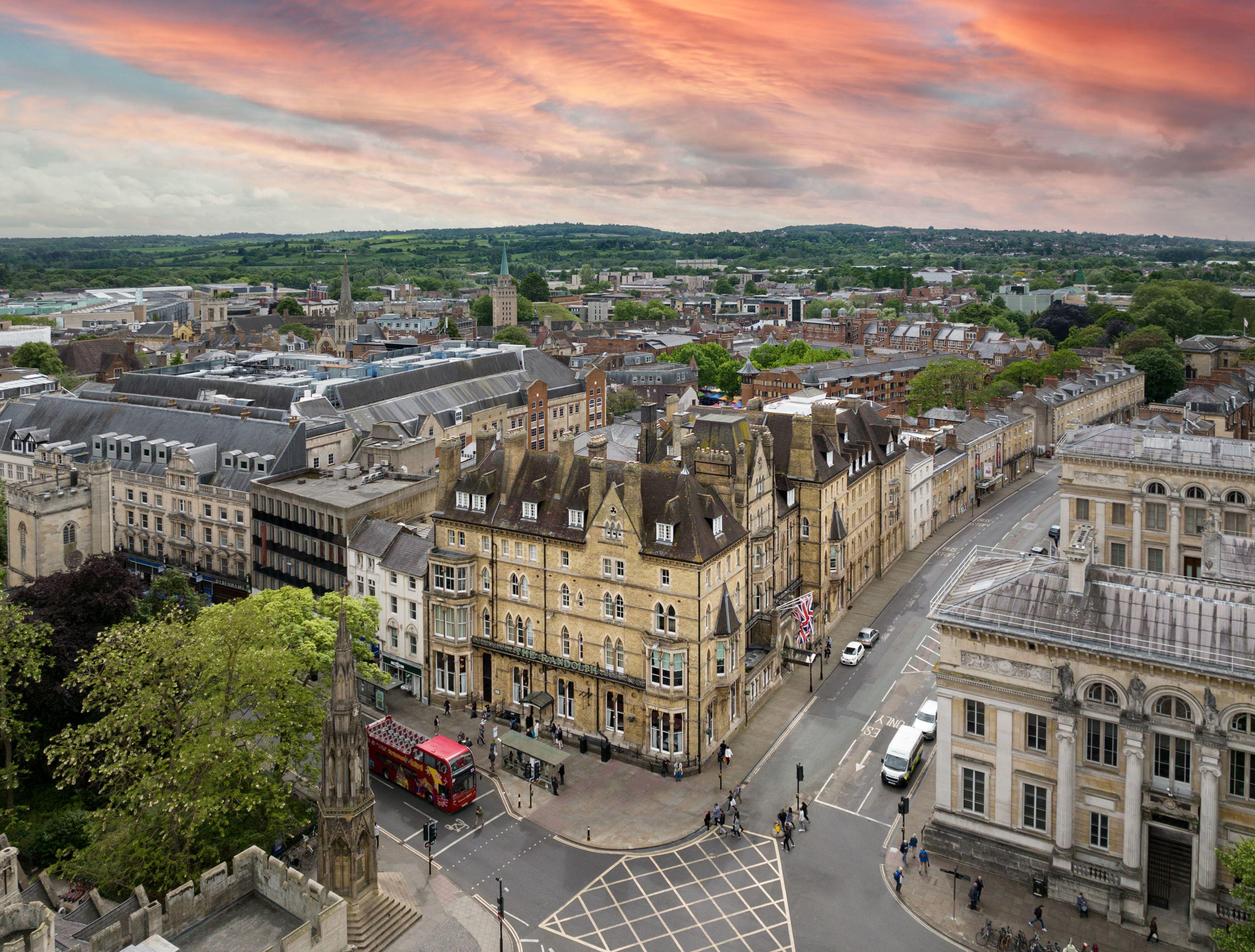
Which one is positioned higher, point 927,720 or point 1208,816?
point 1208,816

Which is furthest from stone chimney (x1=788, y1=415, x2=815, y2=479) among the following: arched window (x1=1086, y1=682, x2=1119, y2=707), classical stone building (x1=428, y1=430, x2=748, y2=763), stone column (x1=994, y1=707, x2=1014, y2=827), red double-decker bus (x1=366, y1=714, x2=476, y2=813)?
red double-decker bus (x1=366, y1=714, x2=476, y2=813)

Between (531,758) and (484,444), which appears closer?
(531,758)

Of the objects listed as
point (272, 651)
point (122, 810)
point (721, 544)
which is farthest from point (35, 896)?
point (721, 544)

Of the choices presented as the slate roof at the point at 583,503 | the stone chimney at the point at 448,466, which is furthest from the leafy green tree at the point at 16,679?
the slate roof at the point at 583,503

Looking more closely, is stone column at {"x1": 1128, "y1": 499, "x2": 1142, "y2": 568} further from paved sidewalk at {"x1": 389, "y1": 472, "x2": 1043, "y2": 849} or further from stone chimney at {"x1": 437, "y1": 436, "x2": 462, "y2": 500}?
stone chimney at {"x1": 437, "y1": 436, "x2": 462, "y2": 500}

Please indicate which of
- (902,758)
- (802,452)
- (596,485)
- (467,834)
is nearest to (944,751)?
(902,758)

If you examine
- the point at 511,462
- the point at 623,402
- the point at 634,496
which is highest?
the point at 511,462

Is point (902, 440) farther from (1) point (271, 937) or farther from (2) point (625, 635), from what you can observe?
(1) point (271, 937)

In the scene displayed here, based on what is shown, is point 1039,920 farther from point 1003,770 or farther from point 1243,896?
point 1243,896
